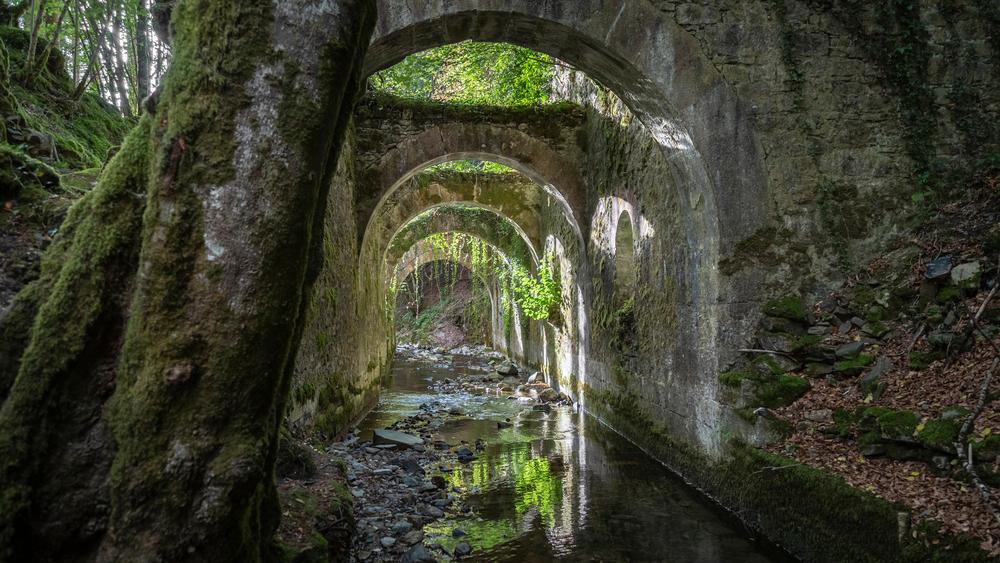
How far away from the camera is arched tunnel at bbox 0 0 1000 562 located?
67.6 inches

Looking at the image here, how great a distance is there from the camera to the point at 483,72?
10266mm

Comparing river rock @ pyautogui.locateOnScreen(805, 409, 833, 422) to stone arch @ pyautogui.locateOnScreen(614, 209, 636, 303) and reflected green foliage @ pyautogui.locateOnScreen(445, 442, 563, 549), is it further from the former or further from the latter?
stone arch @ pyautogui.locateOnScreen(614, 209, 636, 303)

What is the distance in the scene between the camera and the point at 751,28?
4500 mm

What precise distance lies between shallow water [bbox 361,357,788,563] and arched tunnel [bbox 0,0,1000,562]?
4 cm

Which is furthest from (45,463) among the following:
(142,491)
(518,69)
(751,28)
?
(518,69)

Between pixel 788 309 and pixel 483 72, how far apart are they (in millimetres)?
7498

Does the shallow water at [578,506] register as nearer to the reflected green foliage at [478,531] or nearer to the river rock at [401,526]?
the reflected green foliage at [478,531]

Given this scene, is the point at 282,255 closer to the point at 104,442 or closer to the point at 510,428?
the point at 104,442

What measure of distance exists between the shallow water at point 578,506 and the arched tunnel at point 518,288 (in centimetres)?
4

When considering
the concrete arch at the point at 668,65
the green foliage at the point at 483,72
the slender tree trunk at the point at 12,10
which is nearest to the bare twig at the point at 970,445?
the concrete arch at the point at 668,65

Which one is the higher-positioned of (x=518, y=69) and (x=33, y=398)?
(x=518, y=69)

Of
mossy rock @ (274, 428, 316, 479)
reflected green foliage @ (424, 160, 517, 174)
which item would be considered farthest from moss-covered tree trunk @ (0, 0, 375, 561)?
Result: reflected green foliage @ (424, 160, 517, 174)

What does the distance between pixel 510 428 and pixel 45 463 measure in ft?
20.9

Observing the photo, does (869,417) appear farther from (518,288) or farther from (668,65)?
(518,288)
